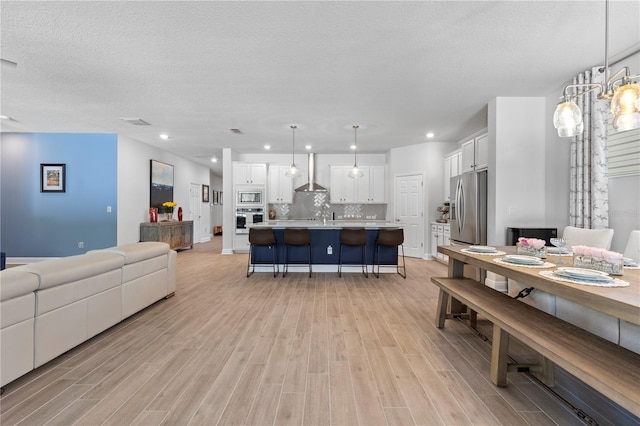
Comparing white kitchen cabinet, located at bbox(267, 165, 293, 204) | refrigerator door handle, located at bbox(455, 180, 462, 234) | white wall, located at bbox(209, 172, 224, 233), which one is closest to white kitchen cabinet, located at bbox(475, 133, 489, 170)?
refrigerator door handle, located at bbox(455, 180, 462, 234)

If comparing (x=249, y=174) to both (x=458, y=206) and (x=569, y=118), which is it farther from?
(x=569, y=118)

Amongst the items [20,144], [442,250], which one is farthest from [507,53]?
[20,144]

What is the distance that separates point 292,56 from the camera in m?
2.92

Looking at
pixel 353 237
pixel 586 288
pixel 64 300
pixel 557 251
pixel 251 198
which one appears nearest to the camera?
pixel 586 288

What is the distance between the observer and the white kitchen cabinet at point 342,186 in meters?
7.66

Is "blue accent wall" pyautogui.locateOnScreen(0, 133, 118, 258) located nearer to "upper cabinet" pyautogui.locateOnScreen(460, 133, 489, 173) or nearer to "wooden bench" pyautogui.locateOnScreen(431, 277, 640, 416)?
"wooden bench" pyautogui.locateOnScreen(431, 277, 640, 416)

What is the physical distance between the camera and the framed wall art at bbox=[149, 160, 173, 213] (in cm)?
706

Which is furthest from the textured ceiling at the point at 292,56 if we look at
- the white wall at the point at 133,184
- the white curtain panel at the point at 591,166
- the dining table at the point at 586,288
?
the dining table at the point at 586,288

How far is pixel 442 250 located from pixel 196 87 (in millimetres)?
3684

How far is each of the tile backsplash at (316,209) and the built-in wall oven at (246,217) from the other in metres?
0.55

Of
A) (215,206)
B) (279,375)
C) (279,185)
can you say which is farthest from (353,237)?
(215,206)

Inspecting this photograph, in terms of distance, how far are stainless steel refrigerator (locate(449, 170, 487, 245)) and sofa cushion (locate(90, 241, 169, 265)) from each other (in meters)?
4.64

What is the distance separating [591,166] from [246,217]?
6679 millimetres

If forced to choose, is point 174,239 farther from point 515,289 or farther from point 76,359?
point 515,289
